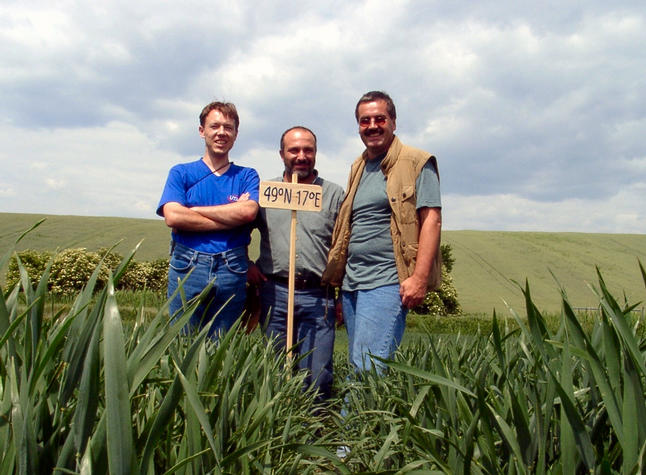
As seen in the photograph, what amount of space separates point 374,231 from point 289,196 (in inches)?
24.7

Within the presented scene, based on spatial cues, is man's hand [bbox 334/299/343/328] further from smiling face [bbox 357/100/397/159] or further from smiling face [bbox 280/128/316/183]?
smiling face [bbox 357/100/397/159]

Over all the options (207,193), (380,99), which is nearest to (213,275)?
(207,193)

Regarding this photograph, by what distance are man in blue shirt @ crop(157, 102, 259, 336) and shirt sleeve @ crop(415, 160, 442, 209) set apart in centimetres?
112

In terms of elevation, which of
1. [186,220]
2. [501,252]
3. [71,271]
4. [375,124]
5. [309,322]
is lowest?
[71,271]

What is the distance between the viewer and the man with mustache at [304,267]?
146 inches

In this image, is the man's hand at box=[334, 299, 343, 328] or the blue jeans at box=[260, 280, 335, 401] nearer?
the blue jeans at box=[260, 280, 335, 401]

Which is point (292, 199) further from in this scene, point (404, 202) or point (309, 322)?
point (309, 322)

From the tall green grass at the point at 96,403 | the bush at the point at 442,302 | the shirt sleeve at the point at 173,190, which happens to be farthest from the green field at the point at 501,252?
the tall green grass at the point at 96,403

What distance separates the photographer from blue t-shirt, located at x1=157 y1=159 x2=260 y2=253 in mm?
3492

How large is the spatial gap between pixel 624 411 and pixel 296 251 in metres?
2.83

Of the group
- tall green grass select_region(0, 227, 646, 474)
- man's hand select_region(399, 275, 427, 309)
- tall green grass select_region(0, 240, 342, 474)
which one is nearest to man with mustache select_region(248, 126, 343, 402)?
man's hand select_region(399, 275, 427, 309)

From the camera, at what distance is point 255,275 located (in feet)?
12.6

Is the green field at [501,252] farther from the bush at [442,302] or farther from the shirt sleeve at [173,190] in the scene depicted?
the shirt sleeve at [173,190]

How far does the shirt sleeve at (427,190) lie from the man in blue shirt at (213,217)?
1.12 metres
